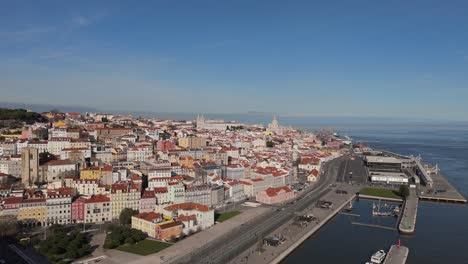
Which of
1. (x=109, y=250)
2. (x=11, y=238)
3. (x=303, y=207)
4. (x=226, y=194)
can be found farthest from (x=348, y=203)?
(x=11, y=238)

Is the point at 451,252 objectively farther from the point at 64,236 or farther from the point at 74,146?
the point at 74,146

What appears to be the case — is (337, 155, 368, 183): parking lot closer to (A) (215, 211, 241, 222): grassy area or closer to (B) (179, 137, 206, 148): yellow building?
(B) (179, 137, 206, 148): yellow building

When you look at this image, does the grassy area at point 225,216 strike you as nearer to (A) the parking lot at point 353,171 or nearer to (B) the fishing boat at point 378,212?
(B) the fishing boat at point 378,212

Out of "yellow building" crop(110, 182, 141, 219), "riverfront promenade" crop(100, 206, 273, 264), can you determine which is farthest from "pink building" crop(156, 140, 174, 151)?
"riverfront promenade" crop(100, 206, 273, 264)

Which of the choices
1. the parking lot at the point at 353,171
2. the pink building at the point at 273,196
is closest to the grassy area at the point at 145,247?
the pink building at the point at 273,196

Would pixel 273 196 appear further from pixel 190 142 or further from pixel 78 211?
pixel 190 142

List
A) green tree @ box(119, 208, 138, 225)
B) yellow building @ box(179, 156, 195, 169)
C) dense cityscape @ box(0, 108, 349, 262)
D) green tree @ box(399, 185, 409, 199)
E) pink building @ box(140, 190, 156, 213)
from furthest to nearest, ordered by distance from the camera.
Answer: yellow building @ box(179, 156, 195, 169)
green tree @ box(399, 185, 409, 199)
pink building @ box(140, 190, 156, 213)
green tree @ box(119, 208, 138, 225)
dense cityscape @ box(0, 108, 349, 262)
